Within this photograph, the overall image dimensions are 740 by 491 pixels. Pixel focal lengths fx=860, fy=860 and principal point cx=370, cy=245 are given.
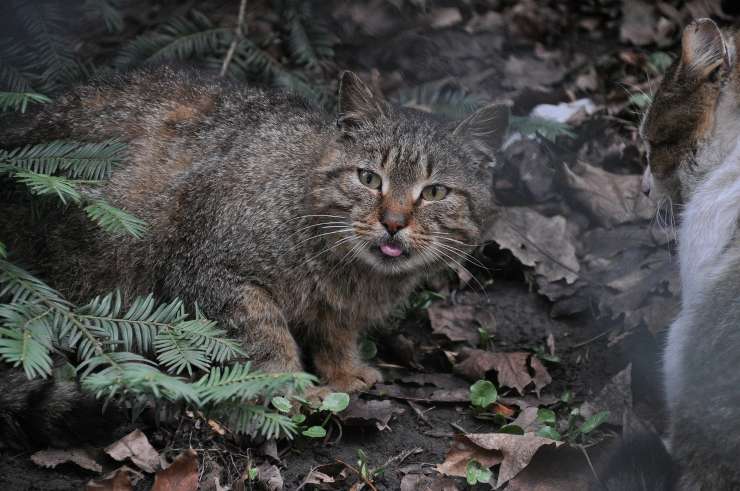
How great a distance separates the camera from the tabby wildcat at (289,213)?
167 inches

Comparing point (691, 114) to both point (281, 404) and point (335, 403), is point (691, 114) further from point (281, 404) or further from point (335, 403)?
point (281, 404)

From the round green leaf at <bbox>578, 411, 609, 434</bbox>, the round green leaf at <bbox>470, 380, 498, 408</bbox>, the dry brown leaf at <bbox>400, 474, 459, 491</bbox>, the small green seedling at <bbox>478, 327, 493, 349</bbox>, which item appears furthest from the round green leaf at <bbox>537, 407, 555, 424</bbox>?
the small green seedling at <bbox>478, 327, 493, 349</bbox>

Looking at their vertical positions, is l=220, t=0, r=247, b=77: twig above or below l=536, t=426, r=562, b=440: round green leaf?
above

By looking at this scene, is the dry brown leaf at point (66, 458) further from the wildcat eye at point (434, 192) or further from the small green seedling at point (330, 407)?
the wildcat eye at point (434, 192)

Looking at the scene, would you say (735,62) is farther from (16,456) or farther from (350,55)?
(16,456)

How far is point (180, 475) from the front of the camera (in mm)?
3488

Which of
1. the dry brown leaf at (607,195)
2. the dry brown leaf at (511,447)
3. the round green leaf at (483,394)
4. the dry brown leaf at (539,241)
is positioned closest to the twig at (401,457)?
the dry brown leaf at (511,447)

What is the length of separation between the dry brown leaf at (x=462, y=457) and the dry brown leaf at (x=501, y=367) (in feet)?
2.32

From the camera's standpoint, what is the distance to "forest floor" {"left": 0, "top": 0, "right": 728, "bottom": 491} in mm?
3826

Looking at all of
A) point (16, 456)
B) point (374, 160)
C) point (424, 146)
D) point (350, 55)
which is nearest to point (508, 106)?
point (424, 146)

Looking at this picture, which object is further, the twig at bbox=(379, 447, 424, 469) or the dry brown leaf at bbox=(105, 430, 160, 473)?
the twig at bbox=(379, 447, 424, 469)

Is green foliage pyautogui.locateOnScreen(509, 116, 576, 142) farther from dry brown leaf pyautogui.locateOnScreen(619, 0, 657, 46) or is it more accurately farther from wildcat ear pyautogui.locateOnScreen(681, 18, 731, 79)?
dry brown leaf pyautogui.locateOnScreen(619, 0, 657, 46)

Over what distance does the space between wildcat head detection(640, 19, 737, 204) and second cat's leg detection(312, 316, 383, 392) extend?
5.82 feet

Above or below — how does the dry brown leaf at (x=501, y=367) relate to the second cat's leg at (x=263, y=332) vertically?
below
